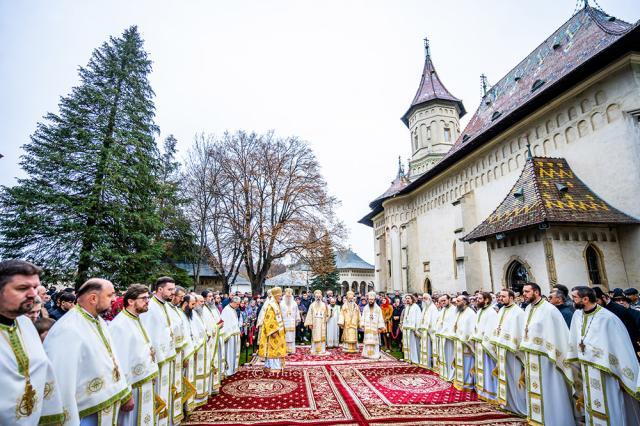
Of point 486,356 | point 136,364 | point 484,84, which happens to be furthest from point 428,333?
point 484,84

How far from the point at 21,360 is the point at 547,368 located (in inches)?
244

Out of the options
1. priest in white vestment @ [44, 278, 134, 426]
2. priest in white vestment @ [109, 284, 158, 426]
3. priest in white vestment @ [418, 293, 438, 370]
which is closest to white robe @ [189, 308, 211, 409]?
priest in white vestment @ [109, 284, 158, 426]

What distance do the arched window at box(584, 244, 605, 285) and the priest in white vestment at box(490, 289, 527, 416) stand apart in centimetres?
681

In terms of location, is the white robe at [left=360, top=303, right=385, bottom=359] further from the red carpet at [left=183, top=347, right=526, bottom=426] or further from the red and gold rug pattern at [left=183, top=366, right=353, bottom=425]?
the red and gold rug pattern at [left=183, top=366, right=353, bottom=425]

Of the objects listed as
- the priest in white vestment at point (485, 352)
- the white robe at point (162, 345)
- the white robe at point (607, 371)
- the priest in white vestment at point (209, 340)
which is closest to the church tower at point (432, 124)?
the priest in white vestment at point (485, 352)

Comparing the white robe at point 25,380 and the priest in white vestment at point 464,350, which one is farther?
the priest in white vestment at point 464,350

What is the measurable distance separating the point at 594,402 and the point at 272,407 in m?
4.81

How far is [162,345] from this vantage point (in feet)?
14.6

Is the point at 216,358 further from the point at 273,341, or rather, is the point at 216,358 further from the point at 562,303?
the point at 562,303

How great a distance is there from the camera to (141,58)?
1873 cm

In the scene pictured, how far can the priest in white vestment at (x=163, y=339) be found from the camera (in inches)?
172

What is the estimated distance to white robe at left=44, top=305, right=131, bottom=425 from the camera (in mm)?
2584

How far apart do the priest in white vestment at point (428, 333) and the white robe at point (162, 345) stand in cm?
677

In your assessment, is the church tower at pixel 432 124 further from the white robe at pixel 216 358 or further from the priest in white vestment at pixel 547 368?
the white robe at pixel 216 358
